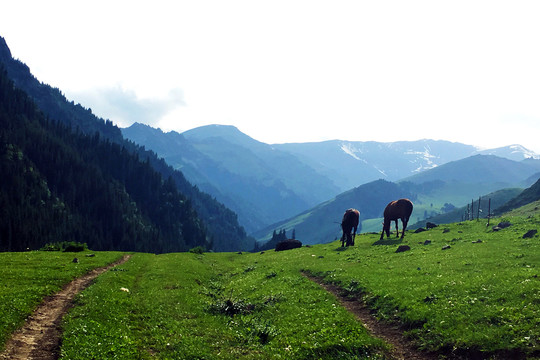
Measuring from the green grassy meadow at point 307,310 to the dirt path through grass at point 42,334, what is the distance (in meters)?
0.57

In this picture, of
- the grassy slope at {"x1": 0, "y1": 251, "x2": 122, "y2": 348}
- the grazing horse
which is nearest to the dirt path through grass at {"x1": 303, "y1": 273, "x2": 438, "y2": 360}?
the grassy slope at {"x1": 0, "y1": 251, "x2": 122, "y2": 348}

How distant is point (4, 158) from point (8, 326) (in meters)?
228

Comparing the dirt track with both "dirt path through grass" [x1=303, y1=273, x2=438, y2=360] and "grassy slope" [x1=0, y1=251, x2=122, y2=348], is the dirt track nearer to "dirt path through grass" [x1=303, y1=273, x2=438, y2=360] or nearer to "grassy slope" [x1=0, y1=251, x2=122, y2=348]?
"dirt path through grass" [x1=303, y1=273, x2=438, y2=360]

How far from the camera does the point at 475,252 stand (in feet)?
116

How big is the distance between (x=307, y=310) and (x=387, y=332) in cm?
559

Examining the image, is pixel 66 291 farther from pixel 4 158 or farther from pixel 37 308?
pixel 4 158

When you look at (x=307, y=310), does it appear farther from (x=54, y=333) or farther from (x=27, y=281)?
(x=27, y=281)

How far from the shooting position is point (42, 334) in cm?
1759

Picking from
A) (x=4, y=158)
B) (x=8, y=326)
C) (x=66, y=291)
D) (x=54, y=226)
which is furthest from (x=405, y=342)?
(x=4, y=158)

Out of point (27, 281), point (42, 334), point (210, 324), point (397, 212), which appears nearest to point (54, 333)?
point (42, 334)

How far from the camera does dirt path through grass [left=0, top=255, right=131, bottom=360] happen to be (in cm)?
1521

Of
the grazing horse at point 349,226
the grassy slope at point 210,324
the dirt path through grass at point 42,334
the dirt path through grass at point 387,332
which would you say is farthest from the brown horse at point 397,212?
the dirt path through grass at point 42,334

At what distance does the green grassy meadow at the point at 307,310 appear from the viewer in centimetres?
1667

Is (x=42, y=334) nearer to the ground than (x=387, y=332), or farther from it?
farther from it
